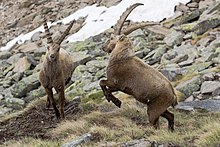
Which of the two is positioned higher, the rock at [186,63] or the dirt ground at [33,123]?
the dirt ground at [33,123]

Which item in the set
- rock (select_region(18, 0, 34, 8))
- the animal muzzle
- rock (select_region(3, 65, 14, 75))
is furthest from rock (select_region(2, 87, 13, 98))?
rock (select_region(18, 0, 34, 8))

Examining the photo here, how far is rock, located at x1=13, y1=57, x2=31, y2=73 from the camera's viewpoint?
2294 centimetres

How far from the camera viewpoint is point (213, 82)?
13781mm

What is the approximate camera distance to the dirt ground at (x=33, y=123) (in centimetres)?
1090

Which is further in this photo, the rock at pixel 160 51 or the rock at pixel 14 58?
the rock at pixel 14 58

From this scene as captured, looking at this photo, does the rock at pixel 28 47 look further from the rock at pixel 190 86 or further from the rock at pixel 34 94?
the rock at pixel 190 86

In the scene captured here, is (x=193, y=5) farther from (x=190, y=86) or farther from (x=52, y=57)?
(x=52, y=57)

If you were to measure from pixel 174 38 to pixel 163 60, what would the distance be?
2977 millimetres

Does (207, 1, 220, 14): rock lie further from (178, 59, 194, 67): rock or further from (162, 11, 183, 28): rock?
(178, 59, 194, 67): rock

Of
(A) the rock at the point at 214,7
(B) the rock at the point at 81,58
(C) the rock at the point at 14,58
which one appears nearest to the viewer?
(B) the rock at the point at 81,58

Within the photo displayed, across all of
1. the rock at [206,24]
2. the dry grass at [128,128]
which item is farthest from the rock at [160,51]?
the dry grass at [128,128]

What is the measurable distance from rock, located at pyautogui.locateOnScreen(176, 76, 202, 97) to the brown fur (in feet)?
16.0

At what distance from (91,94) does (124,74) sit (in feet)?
23.1

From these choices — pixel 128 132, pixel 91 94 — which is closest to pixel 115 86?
pixel 128 132
